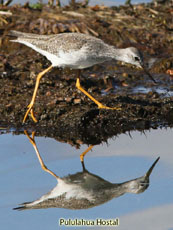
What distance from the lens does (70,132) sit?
8.16 meters

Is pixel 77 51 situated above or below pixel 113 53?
above

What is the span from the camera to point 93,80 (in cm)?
1025

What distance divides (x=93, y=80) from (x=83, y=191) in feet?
14.0

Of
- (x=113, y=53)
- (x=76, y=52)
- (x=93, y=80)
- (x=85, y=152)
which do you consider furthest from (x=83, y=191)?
(x=93, y=80)

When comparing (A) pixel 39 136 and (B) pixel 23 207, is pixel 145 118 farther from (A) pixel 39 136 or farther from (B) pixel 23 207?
(B) pixel 23 207

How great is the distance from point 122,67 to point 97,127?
3163 millimetres

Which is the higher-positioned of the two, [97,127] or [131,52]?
[131,52]

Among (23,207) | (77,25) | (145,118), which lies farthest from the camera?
(77,25)

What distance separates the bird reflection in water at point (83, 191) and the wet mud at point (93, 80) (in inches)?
54.0

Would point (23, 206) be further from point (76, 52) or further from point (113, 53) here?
point (113, 53)

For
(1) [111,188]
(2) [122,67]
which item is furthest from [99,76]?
(1) [111,188]

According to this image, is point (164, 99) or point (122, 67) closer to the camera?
point (164, 99)

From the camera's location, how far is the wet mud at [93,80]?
27.6 ft

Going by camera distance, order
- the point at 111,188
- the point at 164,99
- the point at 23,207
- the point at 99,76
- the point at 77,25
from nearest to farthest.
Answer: the point at 23,207, the point at 111,188, the point at 164,99, the point at 99,76, the point at 77,25
